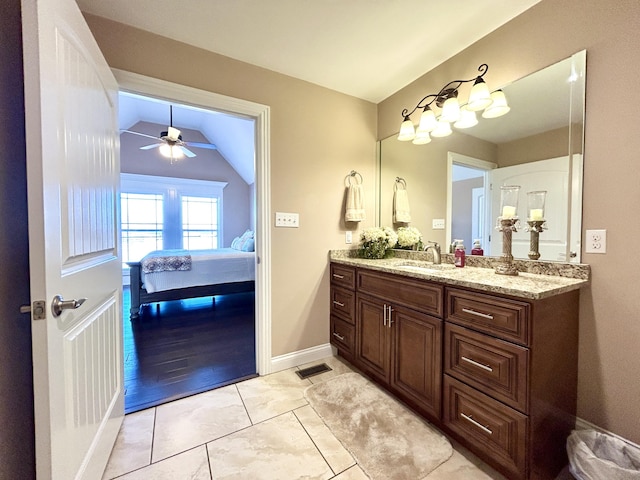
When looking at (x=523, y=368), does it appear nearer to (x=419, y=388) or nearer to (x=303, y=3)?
(x=419, y=388)

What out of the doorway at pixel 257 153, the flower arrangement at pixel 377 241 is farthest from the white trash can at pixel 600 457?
the doorway at pixel 257 153

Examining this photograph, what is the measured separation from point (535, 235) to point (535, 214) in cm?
12

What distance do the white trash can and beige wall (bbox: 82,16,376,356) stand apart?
1.62 meters

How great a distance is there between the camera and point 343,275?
2.21 meters

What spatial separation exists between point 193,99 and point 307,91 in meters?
0.92

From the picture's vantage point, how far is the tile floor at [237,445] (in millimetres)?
1212

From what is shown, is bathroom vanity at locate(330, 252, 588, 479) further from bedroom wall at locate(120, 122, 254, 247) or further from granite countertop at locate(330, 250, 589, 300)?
bedroom wall at locate(120, 122, 254, 247)

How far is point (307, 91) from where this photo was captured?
223 cm

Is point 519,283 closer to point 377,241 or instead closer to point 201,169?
point 377,241

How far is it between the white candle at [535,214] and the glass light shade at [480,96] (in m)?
0.71

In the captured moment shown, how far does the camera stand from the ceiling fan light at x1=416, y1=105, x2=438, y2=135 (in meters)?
1.97

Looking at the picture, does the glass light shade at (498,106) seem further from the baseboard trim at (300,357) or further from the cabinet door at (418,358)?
the baseboard trim at (300,357)

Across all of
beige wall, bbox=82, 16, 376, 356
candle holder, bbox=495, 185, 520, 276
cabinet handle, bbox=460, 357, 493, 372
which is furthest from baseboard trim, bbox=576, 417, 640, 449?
beige wall, bbox=82, 16, 376, 356

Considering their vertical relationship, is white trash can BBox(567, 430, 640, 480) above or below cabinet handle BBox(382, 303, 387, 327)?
below
